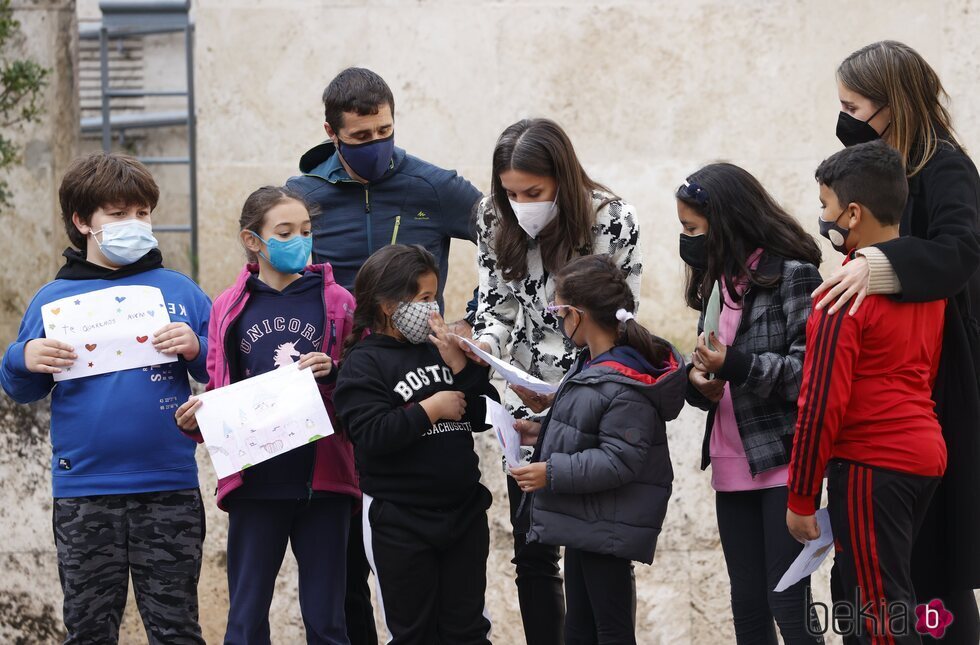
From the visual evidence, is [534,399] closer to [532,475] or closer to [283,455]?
[532,475]

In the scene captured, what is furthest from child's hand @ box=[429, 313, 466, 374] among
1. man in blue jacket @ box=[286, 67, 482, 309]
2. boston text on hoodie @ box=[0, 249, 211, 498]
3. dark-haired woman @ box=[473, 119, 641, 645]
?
boston text on hoodie @ box=[0, 249, 211, 498]

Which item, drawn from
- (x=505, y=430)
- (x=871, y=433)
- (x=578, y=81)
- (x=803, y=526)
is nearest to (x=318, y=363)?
(x=505, y=430)

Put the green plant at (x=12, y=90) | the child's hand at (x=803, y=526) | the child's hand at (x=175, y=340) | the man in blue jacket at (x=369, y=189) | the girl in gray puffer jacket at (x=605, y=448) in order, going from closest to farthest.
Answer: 1. the child's hand at (x=803, y=526)
2. the girl in gray puffer jacket at (x=605, y=448)
3. the child's hand at (x=175, y=340)
4. the man in blue jacket at (x=369, y=189)
5. the green plant at (x=12, y=90)

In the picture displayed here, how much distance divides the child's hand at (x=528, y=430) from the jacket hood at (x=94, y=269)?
1.34 m

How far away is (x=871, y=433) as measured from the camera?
11.1 ft

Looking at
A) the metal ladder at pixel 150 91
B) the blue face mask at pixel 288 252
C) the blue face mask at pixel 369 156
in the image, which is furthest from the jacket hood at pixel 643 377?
the metal ladder at pixel 150 91

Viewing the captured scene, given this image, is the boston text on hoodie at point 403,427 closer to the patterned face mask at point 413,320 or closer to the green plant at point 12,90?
the patterned face mask at point 413,320

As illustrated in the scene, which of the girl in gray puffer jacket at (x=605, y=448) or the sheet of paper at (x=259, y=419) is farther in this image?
the sheet of paper at (x=259, y=419)

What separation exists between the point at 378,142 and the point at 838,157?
1.58m

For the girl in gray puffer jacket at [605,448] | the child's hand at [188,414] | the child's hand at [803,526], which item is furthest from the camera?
the child's hand at [188,414]

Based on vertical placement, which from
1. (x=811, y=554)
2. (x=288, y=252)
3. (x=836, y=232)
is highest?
(x=836, y=232)

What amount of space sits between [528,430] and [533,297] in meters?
0.44

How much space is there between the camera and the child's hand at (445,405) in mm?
3803

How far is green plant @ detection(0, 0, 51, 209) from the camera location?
574cm
